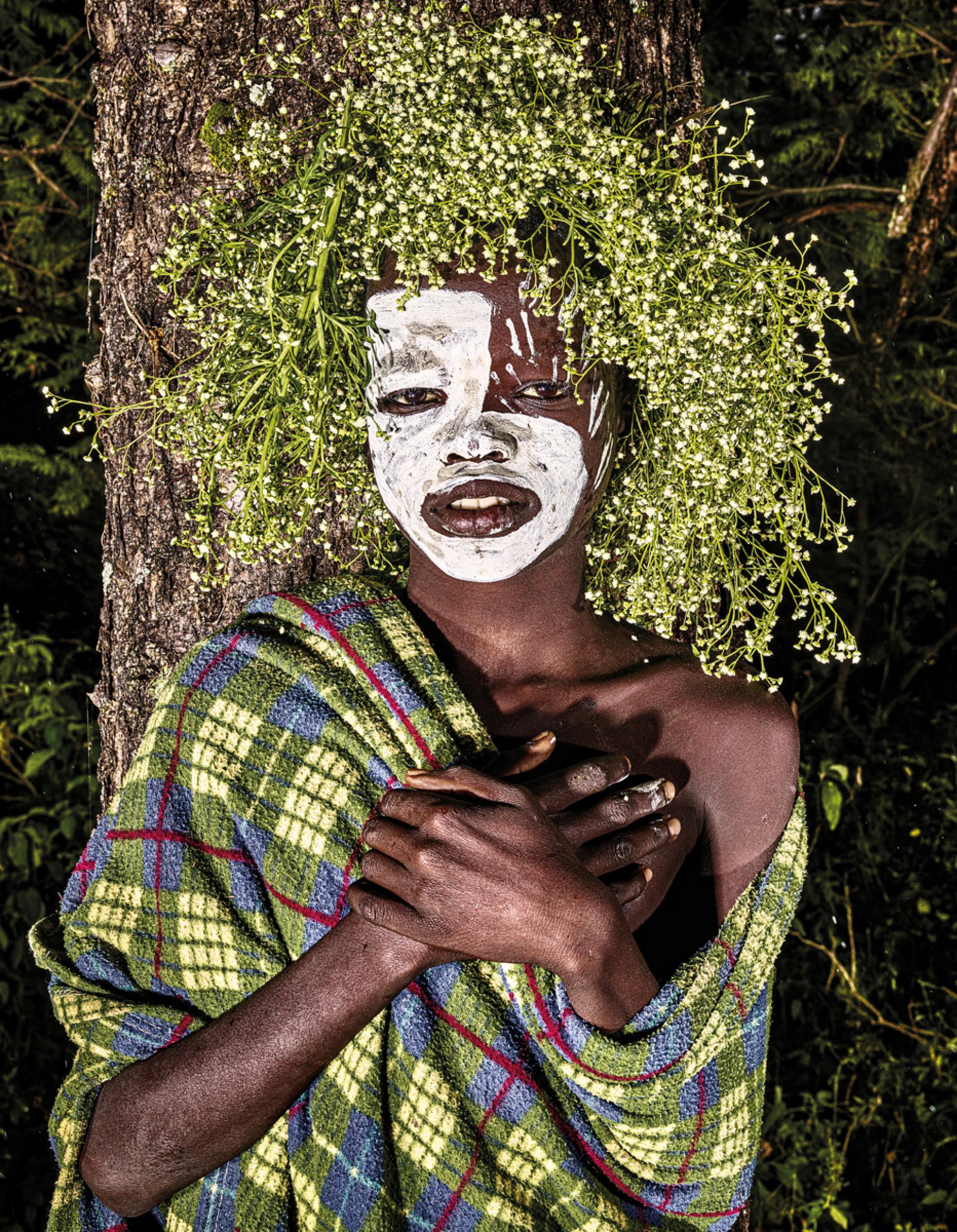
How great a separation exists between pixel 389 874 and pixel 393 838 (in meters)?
0.05

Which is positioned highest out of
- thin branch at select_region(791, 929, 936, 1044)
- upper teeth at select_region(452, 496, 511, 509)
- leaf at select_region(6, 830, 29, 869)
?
upper teeth at select_region(452, 496, 511, 509)

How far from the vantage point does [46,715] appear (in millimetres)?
3832

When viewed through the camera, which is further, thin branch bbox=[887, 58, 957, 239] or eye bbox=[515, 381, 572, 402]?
thin branch bbox=[887, 58, 957, 239]

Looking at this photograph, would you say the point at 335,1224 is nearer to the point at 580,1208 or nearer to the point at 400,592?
the point at 580,1208

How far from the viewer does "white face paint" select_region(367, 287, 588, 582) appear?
1706 mm

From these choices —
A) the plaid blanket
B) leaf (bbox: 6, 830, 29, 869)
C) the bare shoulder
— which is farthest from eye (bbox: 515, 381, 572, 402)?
leaf (bbox: 6, 830, 29, 869)

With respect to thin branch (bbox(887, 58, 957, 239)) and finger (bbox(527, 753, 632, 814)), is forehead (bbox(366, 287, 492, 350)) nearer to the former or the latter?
finger (bbox(527, 753, 632, 814))

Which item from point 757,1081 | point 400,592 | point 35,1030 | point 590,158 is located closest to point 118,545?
point 400,592

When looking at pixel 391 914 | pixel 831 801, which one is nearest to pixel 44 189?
pixel 831 801

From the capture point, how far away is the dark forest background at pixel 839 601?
12.0 ft

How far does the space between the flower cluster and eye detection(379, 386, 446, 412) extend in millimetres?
60

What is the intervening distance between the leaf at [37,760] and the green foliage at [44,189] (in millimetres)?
1301

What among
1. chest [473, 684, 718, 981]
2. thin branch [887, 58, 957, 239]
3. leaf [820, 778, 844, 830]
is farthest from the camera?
thin branch [887, 58, 957, 239]

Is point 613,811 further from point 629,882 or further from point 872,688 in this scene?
point 872,688
